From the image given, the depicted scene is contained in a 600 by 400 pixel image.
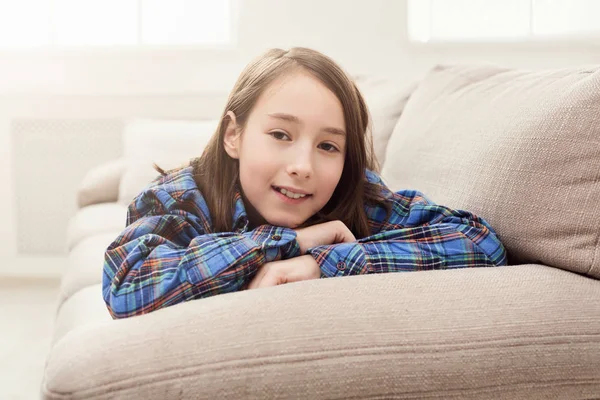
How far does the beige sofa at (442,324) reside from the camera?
80cm

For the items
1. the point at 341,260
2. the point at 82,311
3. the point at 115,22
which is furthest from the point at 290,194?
the point at 115,22

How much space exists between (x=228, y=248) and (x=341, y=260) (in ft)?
0.55

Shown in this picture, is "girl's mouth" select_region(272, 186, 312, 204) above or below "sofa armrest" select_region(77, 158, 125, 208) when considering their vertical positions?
above

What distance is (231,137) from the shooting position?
4.17 feet

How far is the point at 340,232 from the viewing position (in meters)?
1.17

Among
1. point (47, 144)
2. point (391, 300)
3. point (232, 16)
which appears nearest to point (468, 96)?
point (391, 300)

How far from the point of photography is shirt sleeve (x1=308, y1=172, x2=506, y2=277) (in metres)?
1.09

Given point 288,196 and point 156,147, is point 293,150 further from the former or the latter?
point 156,147

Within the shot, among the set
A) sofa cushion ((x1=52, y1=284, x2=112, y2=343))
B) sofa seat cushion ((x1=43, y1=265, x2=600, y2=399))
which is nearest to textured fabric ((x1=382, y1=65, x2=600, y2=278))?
sofa seat cushion ((x1=43, y1=265, x2=600, y2=399))

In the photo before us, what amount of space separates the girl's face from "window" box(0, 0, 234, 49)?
211cm

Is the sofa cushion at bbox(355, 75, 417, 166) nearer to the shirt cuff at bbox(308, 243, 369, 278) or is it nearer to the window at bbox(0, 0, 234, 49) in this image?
the shirt cuff at bbox(308, 243, 369, 278)

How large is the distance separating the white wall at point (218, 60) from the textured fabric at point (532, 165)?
1.68 meters

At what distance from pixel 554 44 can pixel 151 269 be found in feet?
7.80

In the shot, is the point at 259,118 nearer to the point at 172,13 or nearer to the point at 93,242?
the point at 93,242
